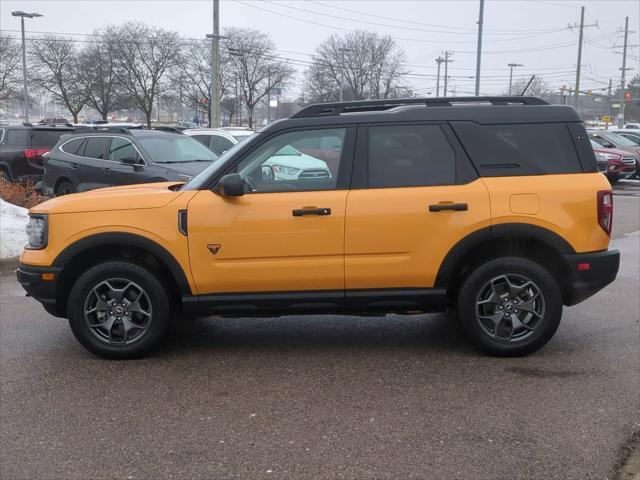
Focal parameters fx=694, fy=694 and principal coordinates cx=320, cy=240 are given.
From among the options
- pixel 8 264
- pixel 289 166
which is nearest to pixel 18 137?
pixel 8 264

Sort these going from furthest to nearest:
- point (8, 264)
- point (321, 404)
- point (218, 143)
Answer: point (218, 143) < point (8, 264) < point (321, 404)

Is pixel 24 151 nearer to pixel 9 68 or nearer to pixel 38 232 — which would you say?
pixel 38 232

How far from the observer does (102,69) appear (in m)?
60.2

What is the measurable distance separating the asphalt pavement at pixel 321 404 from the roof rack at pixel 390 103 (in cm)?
190

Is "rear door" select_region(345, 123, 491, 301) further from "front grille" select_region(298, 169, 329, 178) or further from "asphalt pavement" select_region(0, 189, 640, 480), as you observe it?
"asphalt pavement" select_region(0, 189, 640, 480)

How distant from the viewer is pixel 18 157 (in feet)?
53.4

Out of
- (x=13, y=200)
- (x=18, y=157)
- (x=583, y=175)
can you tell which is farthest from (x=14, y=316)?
(x=18, y=157)

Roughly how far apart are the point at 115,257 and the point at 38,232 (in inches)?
24.1

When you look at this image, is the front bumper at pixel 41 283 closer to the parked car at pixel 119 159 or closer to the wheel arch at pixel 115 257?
the wheel arch at pixel 115 257

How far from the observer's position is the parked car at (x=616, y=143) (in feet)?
80.6

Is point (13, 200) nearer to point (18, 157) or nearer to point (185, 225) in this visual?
point (18, 157)

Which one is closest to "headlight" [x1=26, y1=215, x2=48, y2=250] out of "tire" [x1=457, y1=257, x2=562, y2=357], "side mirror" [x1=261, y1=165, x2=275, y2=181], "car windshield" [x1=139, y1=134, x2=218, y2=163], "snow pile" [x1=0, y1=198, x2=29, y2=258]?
"side mirror" [x1=261, y1=165, x2=275, y2=181]

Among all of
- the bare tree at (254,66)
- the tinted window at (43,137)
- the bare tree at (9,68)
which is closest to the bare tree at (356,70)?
the bare tree at (254,66)

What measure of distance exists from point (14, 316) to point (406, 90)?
6532 centimetres
